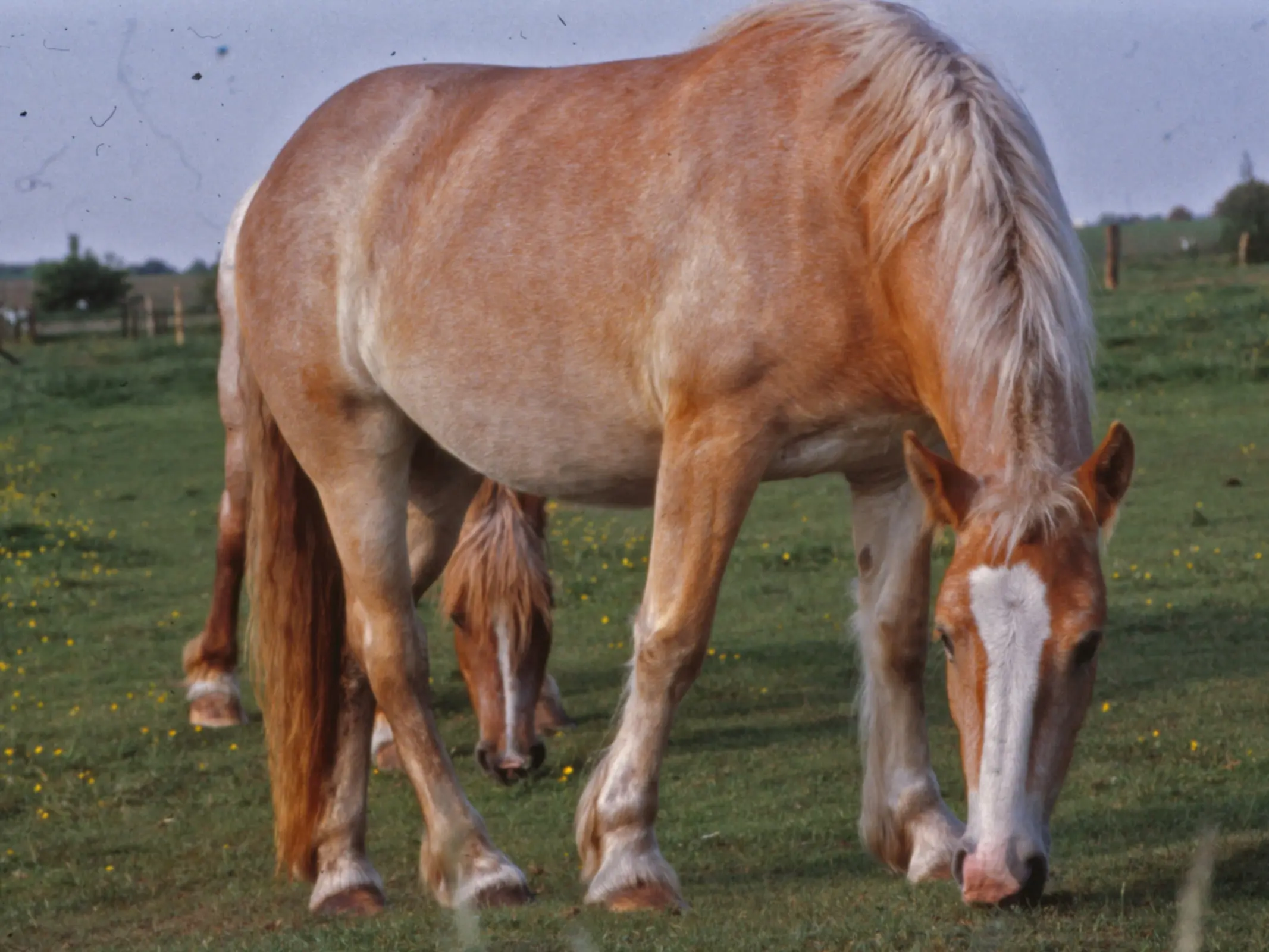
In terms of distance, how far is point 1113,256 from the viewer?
28938mm

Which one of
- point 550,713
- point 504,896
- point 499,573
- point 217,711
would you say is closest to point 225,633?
point 217,711

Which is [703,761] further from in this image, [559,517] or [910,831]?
[559,517]

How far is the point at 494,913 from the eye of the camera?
457 cm

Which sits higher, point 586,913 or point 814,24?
point 814,24

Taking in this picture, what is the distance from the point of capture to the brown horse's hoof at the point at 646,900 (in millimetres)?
4523

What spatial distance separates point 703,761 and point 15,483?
11.4 metres

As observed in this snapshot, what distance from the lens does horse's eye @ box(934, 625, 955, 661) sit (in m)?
3.69

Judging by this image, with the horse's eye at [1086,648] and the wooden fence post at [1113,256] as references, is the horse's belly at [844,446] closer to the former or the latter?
the horse's eye at [1086,648]

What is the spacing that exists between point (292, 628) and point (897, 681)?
2.10m

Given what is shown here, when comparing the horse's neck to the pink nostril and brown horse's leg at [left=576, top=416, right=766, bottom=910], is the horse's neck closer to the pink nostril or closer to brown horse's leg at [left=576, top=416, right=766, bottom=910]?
brown horse's leg at [left=576, top=416, right=766, bottom=910]

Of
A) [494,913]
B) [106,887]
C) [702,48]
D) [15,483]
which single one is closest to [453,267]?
[702,48]

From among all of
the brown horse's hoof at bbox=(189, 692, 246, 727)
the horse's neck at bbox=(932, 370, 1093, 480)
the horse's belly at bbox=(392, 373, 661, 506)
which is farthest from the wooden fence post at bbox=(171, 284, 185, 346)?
the horse's neck at bbox=(932, 370, 1093, 480)

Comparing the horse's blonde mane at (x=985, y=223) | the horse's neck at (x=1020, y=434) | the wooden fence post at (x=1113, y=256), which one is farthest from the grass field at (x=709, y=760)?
the wooden fence post at (x=1113, y=256)

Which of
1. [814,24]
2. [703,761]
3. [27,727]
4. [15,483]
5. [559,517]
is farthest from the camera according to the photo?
[15,483]
